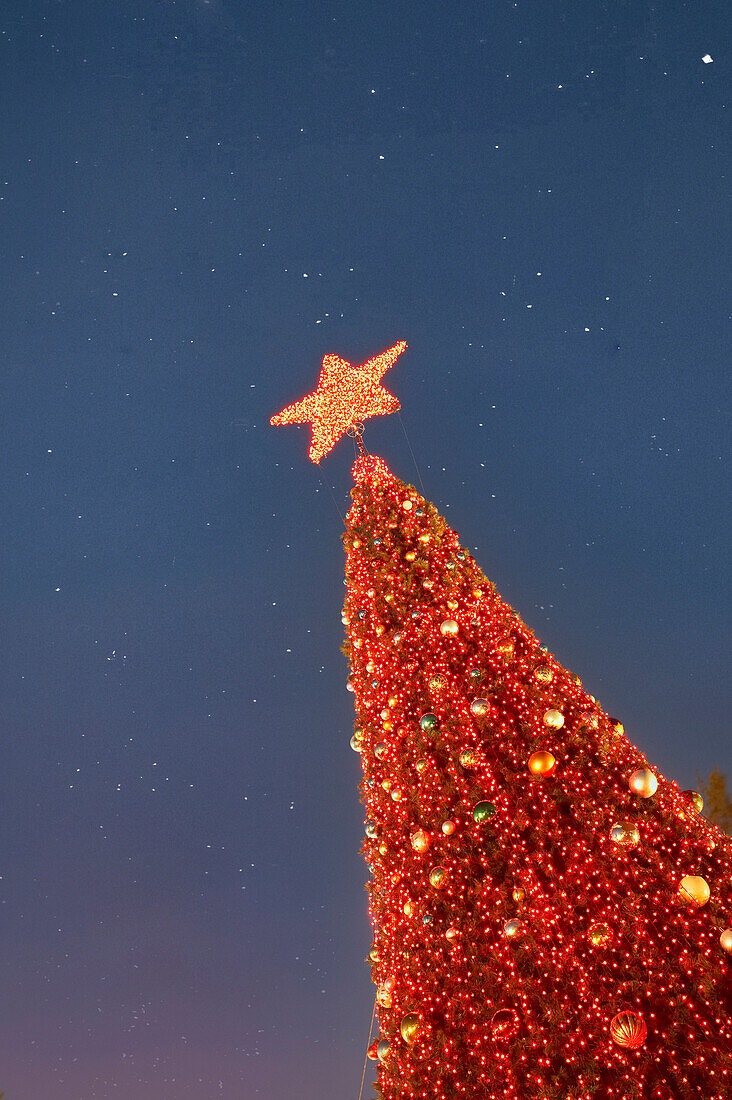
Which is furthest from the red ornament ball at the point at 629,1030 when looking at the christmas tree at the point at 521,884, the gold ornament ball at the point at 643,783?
the gold ornament ball at the point at 643,783

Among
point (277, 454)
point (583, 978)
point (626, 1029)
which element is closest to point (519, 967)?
point (583, 978)

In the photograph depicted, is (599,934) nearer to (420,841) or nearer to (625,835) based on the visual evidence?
(625,835)

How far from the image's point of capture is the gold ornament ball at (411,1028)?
2.78 m

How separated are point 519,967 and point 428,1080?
59 cm

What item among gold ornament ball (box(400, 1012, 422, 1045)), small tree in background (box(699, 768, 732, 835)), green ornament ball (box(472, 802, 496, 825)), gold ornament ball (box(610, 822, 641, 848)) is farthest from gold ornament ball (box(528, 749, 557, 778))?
small tree in background (box(699, 768, 732, 835))

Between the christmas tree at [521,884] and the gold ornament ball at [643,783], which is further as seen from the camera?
the gold ornament ball at [643,783]

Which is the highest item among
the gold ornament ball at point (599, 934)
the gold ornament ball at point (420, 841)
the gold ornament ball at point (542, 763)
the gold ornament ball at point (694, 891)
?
the gold ornament ball at point (542, 763)

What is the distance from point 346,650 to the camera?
165 inches

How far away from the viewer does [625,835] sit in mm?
2695

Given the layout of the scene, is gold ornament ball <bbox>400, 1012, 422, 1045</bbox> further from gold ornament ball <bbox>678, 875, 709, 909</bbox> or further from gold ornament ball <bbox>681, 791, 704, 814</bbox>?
gold ornament ball <bbox>681, 791, 704, 814</bbox>

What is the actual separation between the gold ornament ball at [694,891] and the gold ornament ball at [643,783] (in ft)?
1.13

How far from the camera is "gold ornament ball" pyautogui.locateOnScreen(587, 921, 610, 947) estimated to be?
2570 mm

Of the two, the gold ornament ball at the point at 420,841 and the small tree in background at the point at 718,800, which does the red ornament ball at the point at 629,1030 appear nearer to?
the gold ornament ball at the point at 420,841

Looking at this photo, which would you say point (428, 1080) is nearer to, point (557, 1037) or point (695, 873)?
point (557, 1037)
